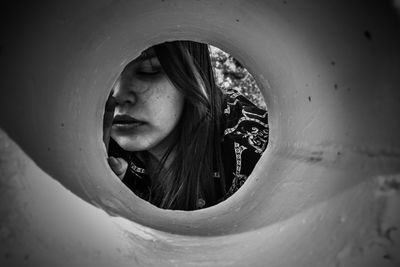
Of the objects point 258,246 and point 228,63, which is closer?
point 258,246

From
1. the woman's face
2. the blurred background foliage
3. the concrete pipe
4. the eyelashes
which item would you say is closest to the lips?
the woman's face

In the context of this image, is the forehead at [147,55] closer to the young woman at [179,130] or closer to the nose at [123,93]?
the young woman at [179,130]

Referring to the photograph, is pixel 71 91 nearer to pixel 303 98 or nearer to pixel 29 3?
pixel 29 3

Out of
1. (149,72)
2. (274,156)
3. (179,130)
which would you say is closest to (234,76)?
(179,130)

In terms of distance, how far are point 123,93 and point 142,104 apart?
0.09 meters

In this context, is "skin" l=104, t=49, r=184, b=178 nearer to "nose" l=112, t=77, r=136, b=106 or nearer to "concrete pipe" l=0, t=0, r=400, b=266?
"nose" l=112, t=77, r=136, b=106

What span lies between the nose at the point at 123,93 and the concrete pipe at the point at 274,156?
21.9 inches

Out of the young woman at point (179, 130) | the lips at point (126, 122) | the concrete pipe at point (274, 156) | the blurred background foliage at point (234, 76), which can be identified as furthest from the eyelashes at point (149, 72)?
the blurred background foliage at point (234, 76)

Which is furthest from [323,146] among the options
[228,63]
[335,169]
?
[228,63]

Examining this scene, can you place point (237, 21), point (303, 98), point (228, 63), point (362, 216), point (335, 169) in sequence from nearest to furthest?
point (362, 216) → point (335, 169) → point (303, 98) → point (237, 21) → point (228, 63)

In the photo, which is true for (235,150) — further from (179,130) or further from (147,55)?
(147,55)

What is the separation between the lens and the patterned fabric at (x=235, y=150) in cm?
170

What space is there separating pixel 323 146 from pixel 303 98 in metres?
0.13

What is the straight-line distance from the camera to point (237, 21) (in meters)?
0.87
